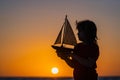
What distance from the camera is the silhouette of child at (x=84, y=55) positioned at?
5.59 metres

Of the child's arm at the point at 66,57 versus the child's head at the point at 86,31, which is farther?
the child's head at the point at 86,31

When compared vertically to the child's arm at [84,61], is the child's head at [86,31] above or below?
above

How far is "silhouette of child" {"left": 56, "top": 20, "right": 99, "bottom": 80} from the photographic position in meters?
5.59

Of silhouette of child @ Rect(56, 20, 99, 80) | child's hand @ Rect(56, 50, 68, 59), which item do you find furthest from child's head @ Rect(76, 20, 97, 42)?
child's hand @ Rect(56, 50, 68, 59)

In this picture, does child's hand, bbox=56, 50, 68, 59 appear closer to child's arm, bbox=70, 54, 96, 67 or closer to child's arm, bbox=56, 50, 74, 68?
child's arm, bbox=56, 50, 74, 68

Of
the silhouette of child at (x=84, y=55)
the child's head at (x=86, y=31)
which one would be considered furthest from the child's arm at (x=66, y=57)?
the child's head at (x=86, y=31)

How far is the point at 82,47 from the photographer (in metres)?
5.70

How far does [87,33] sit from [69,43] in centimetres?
85

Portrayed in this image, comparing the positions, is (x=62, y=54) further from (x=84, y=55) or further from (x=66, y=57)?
(x=84, y=55)

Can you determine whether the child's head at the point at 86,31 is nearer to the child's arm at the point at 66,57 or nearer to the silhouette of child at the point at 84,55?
the silhouette of child at the point at 84,55

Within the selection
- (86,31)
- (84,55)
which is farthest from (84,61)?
(86,31)

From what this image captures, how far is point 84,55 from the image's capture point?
18.6 ft

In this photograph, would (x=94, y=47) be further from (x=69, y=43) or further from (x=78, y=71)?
(x=69, y=43)

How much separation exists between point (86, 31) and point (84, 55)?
344mm
